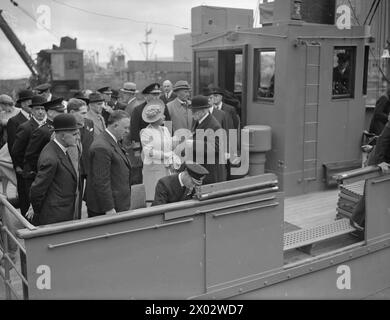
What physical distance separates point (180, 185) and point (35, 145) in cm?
190

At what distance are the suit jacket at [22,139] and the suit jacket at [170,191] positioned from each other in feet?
6.92

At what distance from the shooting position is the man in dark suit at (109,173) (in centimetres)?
387

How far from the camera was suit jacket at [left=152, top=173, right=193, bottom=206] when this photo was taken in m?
3.81

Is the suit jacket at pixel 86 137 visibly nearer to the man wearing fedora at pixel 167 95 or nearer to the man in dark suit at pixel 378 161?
the man wearing fedora at pixel 167 95

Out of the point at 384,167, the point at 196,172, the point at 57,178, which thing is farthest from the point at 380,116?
the point at 57,178

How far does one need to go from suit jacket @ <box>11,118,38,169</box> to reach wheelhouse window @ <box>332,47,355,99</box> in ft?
13.5

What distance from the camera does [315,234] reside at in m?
4.79

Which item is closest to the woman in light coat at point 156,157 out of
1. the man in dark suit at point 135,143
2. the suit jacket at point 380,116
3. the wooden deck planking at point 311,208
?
the man in dark suit at point 135,143

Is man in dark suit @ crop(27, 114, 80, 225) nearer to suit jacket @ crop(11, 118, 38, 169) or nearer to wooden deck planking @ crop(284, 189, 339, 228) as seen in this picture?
suit jacket @ crop(11, 118, 38, 169)

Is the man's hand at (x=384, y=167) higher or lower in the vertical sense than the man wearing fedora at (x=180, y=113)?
lower
